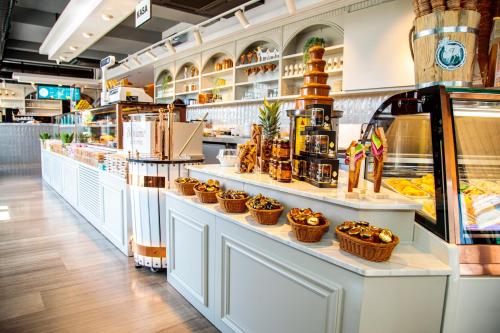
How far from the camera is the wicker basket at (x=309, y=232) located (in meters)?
1.63

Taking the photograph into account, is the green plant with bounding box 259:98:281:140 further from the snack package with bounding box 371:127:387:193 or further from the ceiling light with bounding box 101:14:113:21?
the ceiling light with bounding box 101:14:113:21

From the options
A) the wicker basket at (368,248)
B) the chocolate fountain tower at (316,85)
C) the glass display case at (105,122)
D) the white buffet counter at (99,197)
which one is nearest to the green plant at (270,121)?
the chocolate fountain tower at (316,85)

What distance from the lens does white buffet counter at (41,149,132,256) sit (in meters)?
3.79

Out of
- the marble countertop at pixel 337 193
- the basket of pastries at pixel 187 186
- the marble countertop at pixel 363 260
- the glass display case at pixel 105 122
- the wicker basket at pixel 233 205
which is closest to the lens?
the marble countertop at pixel 363 260

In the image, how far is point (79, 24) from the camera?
6.41 meters

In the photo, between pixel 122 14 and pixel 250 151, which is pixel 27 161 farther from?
pixel 250 151

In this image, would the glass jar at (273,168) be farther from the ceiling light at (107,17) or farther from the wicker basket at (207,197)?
the ceiling light at (107,17)

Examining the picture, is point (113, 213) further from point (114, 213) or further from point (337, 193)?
point (337, 193)

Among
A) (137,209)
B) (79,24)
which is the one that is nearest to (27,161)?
(79,24)

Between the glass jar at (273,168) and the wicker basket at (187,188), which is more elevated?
the glass jar at (273,168)

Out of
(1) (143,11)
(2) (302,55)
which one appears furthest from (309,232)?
(2) (302,55)

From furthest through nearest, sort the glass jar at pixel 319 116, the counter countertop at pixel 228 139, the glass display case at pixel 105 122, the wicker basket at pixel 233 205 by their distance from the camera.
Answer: the counter countertop at pixel 228 139, the glass display case at pixel 105 122, the wicker basket at pixel 233 205, the glass jar at pixel 319 116

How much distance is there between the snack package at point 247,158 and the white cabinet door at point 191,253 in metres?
0.46

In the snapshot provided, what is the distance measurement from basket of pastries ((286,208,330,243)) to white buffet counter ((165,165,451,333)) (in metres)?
0.04
